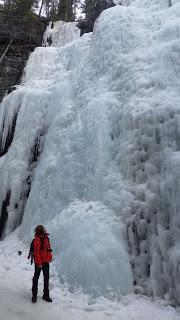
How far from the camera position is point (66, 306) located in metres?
7.98

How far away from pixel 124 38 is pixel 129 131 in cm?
454

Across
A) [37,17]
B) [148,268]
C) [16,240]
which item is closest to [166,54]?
[148,268]

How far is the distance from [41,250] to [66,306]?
124 centimetres

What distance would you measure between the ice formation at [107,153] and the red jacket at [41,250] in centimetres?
158

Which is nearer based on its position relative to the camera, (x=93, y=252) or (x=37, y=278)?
(x=37, y=278)

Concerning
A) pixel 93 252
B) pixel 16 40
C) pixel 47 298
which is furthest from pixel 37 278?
pixel 16 40

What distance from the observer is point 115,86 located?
12.8 metres

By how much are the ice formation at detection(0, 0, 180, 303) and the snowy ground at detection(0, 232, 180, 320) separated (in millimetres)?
348

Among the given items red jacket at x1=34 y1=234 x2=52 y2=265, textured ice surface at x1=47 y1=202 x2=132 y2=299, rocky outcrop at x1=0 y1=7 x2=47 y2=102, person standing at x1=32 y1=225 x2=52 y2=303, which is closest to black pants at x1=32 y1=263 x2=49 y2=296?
person standing at x1=32 y1=225 x2=52 y2=303

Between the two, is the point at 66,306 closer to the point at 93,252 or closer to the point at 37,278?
the point at 37,278

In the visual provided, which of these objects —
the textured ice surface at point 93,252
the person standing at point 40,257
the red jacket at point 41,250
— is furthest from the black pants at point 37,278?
the textured ice surface at point 93,252

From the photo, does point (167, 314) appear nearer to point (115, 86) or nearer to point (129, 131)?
point (129, 131)

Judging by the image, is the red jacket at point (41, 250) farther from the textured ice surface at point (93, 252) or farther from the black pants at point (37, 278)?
the textured ice surface at point (93, 252)

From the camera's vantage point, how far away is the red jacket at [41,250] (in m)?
7.77
